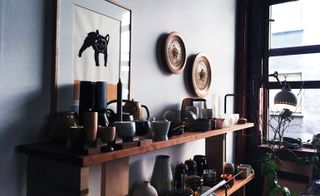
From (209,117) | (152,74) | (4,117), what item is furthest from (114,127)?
(209,117)

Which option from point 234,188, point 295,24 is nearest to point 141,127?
point 234,188

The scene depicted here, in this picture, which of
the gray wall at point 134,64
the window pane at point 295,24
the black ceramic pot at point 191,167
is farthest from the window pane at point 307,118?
the black ceramic pot at point 191,167

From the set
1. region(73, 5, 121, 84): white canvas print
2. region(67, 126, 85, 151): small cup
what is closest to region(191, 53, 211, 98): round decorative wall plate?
region(73, 5, 121, 84): white canvas print

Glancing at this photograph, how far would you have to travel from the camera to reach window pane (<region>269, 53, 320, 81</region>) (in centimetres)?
263

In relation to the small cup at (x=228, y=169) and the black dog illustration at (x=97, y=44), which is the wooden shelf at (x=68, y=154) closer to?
the black dog illustration at (x=97, y=44)

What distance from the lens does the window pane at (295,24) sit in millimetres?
2680

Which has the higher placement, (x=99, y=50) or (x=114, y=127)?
(x=99, y=50)

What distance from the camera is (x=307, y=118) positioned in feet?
8.70

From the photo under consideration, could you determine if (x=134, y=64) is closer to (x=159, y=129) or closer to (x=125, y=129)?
(x=159, y=129)

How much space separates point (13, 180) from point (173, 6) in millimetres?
1388

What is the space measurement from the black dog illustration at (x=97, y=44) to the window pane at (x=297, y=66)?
6.87 ft

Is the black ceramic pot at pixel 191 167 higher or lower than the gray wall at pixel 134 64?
lower

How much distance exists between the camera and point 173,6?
72.2 inches

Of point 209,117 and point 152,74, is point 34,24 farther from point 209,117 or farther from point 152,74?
point 209,117
